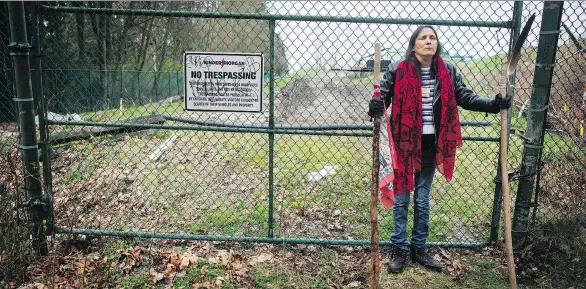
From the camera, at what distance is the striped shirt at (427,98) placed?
3.35 meters

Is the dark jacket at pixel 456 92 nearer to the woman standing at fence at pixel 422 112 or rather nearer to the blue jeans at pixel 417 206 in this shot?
the woman standing at fence at pixel 422 112

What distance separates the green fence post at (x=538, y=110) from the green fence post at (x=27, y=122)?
4.38m

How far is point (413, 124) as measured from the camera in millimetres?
3289

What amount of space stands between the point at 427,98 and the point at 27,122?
355 cm

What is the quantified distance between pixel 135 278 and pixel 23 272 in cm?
91

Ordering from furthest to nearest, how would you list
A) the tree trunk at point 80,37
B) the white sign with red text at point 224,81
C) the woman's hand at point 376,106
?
the tree trunk at point 80,37 < the white sign with red text at point 224,81 < the woman's hand at point 376,106

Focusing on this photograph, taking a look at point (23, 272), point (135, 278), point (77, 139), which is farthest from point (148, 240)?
point (77, 139)

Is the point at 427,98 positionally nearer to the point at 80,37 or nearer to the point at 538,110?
the point at 538,110

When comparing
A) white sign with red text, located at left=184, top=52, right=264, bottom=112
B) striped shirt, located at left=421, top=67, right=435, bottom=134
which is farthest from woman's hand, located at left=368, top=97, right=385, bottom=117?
white sign with red text, located at left=184, top=52, right=264, bottom=112

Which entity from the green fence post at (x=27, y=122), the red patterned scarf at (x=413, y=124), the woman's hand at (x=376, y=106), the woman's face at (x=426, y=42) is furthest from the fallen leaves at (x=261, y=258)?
the woman's face at (x=426, y=42)

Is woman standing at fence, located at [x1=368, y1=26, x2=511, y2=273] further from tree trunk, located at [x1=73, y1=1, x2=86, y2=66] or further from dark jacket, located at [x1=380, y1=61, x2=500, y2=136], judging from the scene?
tree trunk, located at [x1=73, y1=1, x2=86, y2=66]

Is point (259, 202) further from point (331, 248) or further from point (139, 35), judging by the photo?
point (139, 35)

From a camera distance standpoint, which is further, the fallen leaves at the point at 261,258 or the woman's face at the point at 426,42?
the fallen leaves at the point at 261,258

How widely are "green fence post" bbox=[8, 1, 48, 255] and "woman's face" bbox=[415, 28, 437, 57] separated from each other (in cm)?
335
